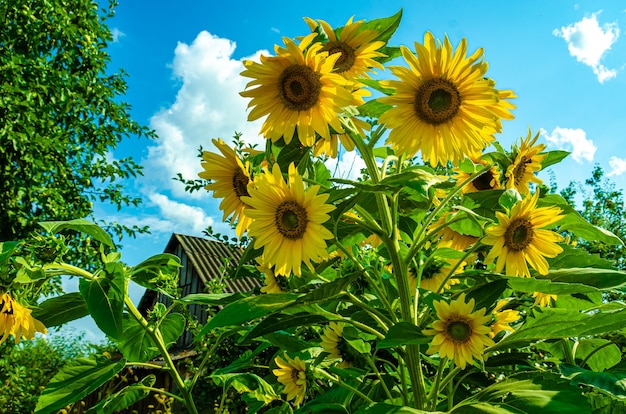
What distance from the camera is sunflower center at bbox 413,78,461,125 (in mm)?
1113

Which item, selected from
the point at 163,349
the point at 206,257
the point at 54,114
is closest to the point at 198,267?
the point at 206,257

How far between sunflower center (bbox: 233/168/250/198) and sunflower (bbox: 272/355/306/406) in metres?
0.67

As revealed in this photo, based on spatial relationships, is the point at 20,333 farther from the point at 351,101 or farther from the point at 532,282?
the point at 532,282

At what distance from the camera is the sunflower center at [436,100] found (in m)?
1.11

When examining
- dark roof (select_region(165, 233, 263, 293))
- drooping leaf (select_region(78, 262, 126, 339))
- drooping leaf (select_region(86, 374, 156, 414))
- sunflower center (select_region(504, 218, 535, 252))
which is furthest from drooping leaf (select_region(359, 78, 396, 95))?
dark roof (select_region(165, 233, 263, 293))

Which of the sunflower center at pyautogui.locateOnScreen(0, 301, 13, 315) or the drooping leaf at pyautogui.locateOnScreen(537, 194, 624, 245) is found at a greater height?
the drooping leaf at pyautogui.locateOnScreen(537, 194, 624, 245)

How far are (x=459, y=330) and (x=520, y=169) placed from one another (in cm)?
48

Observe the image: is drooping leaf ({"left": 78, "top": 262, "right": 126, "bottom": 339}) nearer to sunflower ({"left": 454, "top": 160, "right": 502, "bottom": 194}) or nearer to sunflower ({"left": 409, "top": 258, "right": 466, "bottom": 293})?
sunflower ({"left": 409, "top": 258, "right": 466, "bottom": 293})

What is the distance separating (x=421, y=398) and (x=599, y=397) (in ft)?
1.82

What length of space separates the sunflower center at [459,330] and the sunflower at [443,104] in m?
0.36

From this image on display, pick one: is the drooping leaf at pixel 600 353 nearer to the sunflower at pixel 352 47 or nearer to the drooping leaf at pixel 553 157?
the drooping leaf at pixel 553 157

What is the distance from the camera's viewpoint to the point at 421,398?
1.21 m

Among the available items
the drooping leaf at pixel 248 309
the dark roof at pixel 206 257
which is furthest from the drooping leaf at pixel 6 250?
the dark roof at pixel 206 257

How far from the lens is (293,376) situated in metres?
1.79
